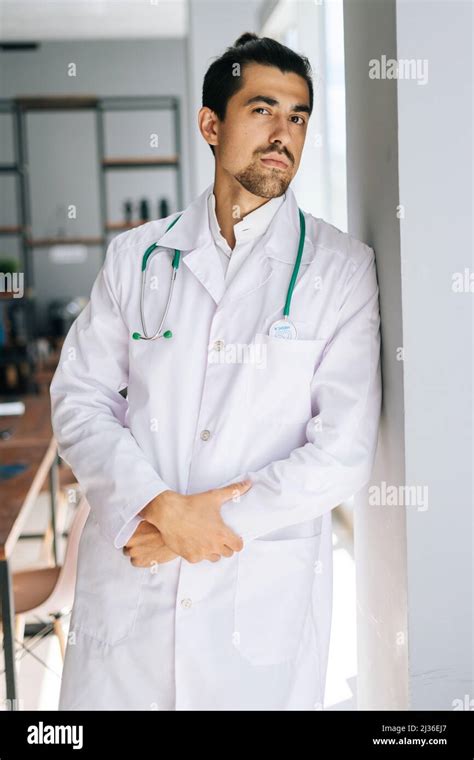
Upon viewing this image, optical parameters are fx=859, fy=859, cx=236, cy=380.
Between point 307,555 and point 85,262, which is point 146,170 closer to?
point 85,262

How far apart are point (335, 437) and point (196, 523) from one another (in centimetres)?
27

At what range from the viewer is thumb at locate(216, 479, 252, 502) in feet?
4.66

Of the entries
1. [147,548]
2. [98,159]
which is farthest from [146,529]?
[98,159]

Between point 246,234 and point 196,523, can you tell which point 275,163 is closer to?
point 246,234

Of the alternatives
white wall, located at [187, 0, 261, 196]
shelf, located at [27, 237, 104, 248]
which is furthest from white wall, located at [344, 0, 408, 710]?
shelf, located at [27, 237, 104, 248]

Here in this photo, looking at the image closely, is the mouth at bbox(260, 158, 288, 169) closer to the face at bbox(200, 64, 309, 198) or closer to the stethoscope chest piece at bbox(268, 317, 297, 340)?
the face at bbox(200, 64, 309, 198)

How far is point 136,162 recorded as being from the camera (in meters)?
6.95

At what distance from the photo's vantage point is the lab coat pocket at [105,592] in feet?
4.95

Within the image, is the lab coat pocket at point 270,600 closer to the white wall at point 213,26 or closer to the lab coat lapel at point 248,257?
the lab coat lapel at point 248,257

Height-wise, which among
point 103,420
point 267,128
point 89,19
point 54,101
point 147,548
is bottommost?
point 147,548

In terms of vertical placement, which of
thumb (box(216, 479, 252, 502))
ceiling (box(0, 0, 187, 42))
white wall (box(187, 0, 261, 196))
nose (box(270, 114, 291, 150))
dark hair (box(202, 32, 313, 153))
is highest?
ceiling (box(0, 0, 187, 42))

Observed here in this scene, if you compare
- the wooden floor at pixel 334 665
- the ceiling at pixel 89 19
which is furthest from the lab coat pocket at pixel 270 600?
the ceiling at pixel 89 19
